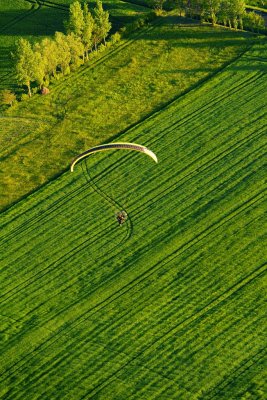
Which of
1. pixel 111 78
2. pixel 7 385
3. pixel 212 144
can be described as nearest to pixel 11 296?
pixel 7 385

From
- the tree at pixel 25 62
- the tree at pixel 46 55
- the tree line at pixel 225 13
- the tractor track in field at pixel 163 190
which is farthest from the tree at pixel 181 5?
the tractor track in field at pixel 163 190

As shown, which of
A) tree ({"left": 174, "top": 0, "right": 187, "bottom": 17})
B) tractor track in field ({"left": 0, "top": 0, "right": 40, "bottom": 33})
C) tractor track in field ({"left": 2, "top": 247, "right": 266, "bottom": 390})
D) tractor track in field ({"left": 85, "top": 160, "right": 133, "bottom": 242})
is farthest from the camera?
tractor track in field ({"left": 0, "top": 0, "right": 40, "bottom": 33})

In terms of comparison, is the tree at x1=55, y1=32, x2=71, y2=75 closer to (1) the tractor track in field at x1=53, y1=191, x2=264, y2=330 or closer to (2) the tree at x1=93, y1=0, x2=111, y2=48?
(2) the tree at x1=93, y1=0, x2=111, y2=48

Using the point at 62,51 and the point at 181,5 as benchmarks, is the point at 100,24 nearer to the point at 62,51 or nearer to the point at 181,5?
the point at 62,51

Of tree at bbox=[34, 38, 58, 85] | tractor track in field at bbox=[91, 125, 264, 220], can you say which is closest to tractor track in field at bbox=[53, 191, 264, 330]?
tractor track in field at bbox=[91, 125, 264, 220]

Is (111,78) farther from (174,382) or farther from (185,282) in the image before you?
(174,382)

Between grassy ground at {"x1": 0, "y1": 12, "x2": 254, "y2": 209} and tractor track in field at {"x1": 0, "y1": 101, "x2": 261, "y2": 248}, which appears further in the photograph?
grassy ground at {"x1": 0, "y1": 12, "x2": 254, "y2": 209}

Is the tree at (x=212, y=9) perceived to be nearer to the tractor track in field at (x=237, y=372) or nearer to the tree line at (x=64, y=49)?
the tree line at (x=64, y=49)
